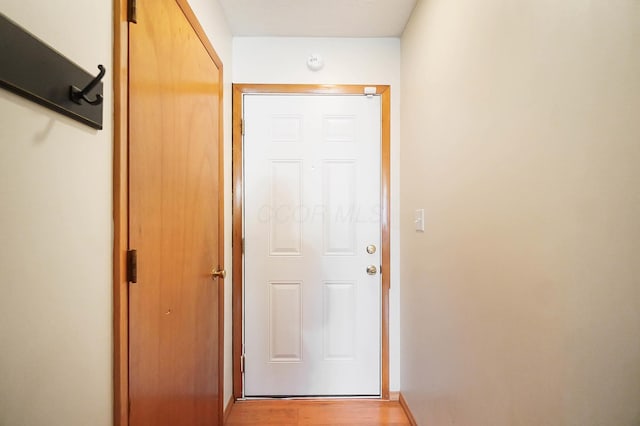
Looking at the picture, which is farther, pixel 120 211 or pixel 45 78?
pixel 120 211

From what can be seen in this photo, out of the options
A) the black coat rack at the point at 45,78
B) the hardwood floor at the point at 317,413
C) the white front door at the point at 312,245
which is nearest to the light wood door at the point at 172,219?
the black coat rack at the point at 45,78

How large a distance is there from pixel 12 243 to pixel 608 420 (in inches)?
46.3

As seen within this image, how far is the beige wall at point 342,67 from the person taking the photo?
1.93 metres

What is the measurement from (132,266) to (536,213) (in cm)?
111

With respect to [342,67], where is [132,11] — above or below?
A: below

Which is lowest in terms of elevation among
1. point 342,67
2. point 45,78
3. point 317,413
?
point 317,413

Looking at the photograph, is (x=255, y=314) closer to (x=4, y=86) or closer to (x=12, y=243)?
(x=12, y=243)

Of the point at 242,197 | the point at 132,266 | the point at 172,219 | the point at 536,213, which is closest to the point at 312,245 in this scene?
the point at 242,197

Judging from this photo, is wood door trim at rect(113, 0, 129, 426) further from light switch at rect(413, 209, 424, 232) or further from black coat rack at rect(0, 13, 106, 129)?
light switch at rect(413, 209, 424, 232)

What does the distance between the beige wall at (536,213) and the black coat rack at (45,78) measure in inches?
40.9

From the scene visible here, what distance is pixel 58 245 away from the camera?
599mm

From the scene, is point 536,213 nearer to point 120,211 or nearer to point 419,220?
point 419,220

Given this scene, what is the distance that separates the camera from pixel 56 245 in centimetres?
59

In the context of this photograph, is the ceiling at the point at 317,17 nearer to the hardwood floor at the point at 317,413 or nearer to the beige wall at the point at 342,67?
the beige wall at the point at 342,67
